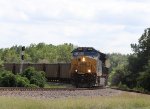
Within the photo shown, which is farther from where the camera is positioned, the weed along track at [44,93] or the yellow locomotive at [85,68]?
the yellow locomotive at [85,68]

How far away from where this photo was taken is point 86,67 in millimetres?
38281

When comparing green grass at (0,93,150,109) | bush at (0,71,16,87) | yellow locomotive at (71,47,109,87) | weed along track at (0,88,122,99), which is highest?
yellow locomotive at (71,47,109,87)

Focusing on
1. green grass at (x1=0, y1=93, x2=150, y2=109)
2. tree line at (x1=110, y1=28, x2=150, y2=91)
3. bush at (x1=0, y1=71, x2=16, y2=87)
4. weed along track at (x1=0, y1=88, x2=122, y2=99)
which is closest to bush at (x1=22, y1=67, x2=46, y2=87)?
bush at (x1=0, y1=71, x2=16, y2=87)

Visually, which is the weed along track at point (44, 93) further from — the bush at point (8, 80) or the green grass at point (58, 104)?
the bush at point (8, 80)

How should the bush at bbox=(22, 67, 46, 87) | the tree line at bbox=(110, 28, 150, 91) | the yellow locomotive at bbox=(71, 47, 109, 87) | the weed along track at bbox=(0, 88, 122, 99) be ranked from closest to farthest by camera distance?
1. the weed along track at bbox=(0, 88, 122, 99)
2. the yellow locomotive at bbox=(71, 47, 109, 87)
3. the bush at bbox=(22, 67, 46, 87)
4. the tree line at bbox=(110, 28, 150, 91)

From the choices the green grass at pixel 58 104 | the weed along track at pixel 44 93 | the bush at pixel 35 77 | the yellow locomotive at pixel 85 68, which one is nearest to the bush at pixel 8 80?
the bush at pixel 35 77

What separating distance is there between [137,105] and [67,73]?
916 inches

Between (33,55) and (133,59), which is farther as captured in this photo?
(33,55)

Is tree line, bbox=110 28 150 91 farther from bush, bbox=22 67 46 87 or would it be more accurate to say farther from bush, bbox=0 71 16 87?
bush, bbox=0 71 16 87

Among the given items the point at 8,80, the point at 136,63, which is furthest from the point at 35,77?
the point at 136,63

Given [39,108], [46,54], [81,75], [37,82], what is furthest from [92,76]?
[46,54]

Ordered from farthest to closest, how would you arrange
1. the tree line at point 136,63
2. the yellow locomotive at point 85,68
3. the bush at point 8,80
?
the tree line at point 136,63, the yellow locomotive at point 85,68, the bush at point 8,80

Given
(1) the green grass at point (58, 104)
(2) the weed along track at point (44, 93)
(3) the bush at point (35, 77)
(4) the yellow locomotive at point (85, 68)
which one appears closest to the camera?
(1) the green grass at point (58, 104)

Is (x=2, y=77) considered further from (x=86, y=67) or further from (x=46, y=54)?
(x=46, y=54)
